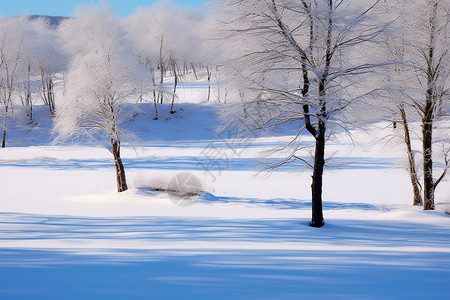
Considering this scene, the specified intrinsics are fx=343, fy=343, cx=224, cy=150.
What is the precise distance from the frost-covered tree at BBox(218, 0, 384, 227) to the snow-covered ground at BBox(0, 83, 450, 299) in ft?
4.19

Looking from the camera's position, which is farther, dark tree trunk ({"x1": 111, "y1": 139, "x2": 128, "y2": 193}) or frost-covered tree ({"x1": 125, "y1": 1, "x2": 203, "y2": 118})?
frost-covered tree ({"x1": 125, "y1": 1, "x2": 203, "y2": 118})

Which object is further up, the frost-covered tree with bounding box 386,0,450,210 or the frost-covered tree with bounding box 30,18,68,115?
the frost-covered tree with bounding box 30,18,68,115

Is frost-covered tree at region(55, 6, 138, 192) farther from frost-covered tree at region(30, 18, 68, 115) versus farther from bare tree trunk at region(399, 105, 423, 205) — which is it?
frost-covered tree at region(30, 18, 68, 115)

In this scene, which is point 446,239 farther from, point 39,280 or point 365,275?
point 39,280

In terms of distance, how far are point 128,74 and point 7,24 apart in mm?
27841

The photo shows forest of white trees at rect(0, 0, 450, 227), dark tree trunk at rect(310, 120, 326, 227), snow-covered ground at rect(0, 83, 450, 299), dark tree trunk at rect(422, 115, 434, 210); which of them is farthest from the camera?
dark tree trunk at rect(422, 115, 434, 210)

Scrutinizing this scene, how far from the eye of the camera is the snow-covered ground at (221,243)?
3.20m

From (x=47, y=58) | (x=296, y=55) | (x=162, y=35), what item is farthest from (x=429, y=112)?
(x=47, y=58)

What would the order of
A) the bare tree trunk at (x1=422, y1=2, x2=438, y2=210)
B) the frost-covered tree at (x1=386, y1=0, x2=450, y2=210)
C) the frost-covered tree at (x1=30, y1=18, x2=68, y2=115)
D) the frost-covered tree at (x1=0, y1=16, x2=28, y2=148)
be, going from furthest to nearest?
the frost-covered tree at (x1=30, y1=18, x2=68, y2=115) → the frost-covered tree at (x1=0, y1=16, x2=28, y2=148) → the bare tree trunk at (x1=422, y1=2, x2=438, y2=210) → the frost-covered tree at (x1=386, y1=0, x2=450, y2=210)

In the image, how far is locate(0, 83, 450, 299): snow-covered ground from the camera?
320 centimetres

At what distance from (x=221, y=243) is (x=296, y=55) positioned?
4321 millimetres

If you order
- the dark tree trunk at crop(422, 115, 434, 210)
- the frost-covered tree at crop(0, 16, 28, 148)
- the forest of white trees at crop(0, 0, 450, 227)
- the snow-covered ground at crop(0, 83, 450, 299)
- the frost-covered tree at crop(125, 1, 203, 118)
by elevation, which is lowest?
the snow-covered ground at crop(0, 83, 450, 299)

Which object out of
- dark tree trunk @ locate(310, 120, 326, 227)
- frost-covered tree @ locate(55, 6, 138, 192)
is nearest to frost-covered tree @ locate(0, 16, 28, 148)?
frost-covered tree @ locate(55, 6, 138, 192)

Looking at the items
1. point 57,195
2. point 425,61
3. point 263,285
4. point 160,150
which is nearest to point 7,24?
point 160,150
